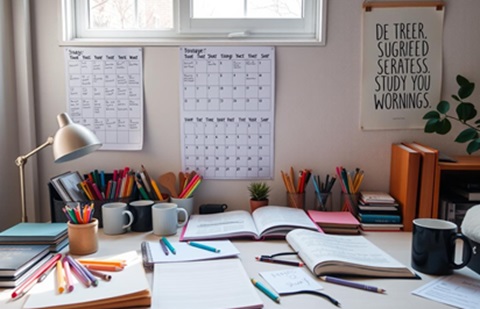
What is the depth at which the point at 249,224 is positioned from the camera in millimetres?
1287

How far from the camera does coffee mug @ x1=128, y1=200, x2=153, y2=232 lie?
1304 millimetres

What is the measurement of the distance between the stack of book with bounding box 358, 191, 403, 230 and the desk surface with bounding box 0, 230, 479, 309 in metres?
0.04

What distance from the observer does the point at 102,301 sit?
0.83 m

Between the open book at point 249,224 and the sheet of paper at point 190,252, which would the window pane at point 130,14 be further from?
the sheet of paper at point 190,252

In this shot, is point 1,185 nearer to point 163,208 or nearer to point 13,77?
point 13,77

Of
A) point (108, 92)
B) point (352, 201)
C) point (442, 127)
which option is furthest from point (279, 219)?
point (108, 92)

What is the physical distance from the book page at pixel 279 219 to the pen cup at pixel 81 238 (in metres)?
0.45

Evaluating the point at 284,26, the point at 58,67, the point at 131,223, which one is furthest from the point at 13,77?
the point at 284,26

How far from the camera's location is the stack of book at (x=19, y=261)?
35.9 inches

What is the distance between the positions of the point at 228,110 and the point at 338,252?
2.17 ft

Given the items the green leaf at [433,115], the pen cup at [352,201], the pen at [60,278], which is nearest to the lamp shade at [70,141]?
the pen at [60,278]

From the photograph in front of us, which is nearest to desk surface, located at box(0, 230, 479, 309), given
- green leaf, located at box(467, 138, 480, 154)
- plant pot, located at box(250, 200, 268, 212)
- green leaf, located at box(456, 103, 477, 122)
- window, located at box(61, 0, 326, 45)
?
plant pot, located at box(250, 200, 268, 212)

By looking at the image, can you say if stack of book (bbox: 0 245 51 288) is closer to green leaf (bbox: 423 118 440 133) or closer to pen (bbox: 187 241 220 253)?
pen (bbox: 187 241 220 253)

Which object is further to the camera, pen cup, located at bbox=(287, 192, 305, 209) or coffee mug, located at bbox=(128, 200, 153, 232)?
pen cup, located at bbox=(287, 192, 305, 209)
